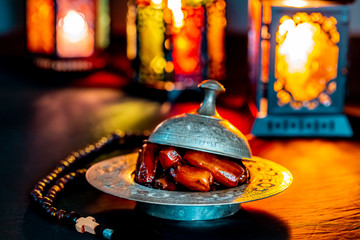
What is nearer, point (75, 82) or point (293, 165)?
point (293, 165)

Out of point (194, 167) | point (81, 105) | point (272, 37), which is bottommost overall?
point (81, 105)

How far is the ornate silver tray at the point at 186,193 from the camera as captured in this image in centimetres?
131

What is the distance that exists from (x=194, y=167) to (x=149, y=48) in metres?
1.92

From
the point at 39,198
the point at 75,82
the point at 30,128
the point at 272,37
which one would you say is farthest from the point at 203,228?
the point at 75,82

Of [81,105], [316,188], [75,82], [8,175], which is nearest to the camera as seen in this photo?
[316,188]

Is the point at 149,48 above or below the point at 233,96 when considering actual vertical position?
above

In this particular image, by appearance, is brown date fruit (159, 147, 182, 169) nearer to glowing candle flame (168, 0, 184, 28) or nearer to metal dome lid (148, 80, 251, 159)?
metal dome lid (148, 80, 251, 159)

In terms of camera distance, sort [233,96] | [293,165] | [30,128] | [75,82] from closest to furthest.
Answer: [293,165]
[30,128]
[233,96]
[75,82]

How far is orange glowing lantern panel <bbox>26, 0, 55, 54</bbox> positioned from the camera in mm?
3832

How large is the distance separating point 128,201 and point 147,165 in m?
0.19

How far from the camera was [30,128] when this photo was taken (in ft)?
8.43

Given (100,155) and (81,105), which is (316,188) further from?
(81,105)

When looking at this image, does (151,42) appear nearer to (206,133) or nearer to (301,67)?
(301,67)

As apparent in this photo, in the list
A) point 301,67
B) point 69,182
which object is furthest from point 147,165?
point 301,67
